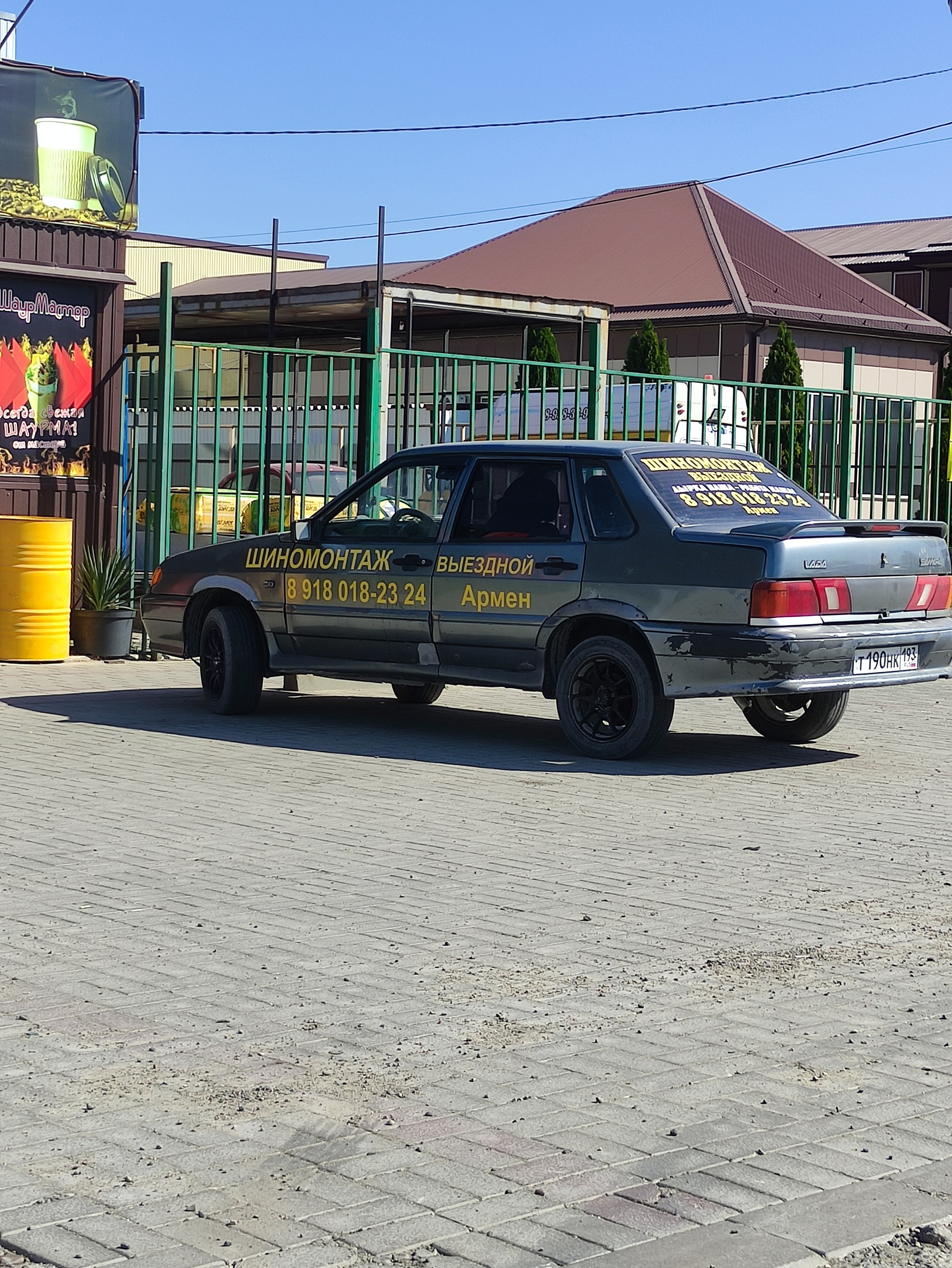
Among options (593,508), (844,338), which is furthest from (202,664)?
(844,338)

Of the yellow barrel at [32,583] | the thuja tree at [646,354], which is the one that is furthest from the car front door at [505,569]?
the thuja tree at [646,354]

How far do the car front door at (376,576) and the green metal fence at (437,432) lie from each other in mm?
3187

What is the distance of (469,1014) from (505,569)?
570 centimetres

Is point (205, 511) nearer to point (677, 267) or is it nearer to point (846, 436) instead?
point (846, 436)

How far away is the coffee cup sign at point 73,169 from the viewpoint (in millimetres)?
15406

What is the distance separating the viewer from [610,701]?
10.3m

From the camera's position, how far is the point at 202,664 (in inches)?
487

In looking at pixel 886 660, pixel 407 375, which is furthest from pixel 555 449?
pixel 407 375

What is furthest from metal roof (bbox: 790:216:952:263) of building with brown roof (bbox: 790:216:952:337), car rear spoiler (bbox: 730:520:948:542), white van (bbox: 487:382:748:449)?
car rear spoiler (bbox: 730:520:948:542)

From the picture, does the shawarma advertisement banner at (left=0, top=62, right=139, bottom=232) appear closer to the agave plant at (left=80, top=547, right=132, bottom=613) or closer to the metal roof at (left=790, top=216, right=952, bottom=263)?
the agave plant at (left=80, top=547, right=132, bottom=613)

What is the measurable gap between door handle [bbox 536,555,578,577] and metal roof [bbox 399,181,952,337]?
3222cm

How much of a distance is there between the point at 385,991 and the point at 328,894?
1.39m

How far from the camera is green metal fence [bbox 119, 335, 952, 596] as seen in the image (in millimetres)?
15953

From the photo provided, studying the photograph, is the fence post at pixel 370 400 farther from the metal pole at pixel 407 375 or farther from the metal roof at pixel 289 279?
the metal roof at pixel 289 279
